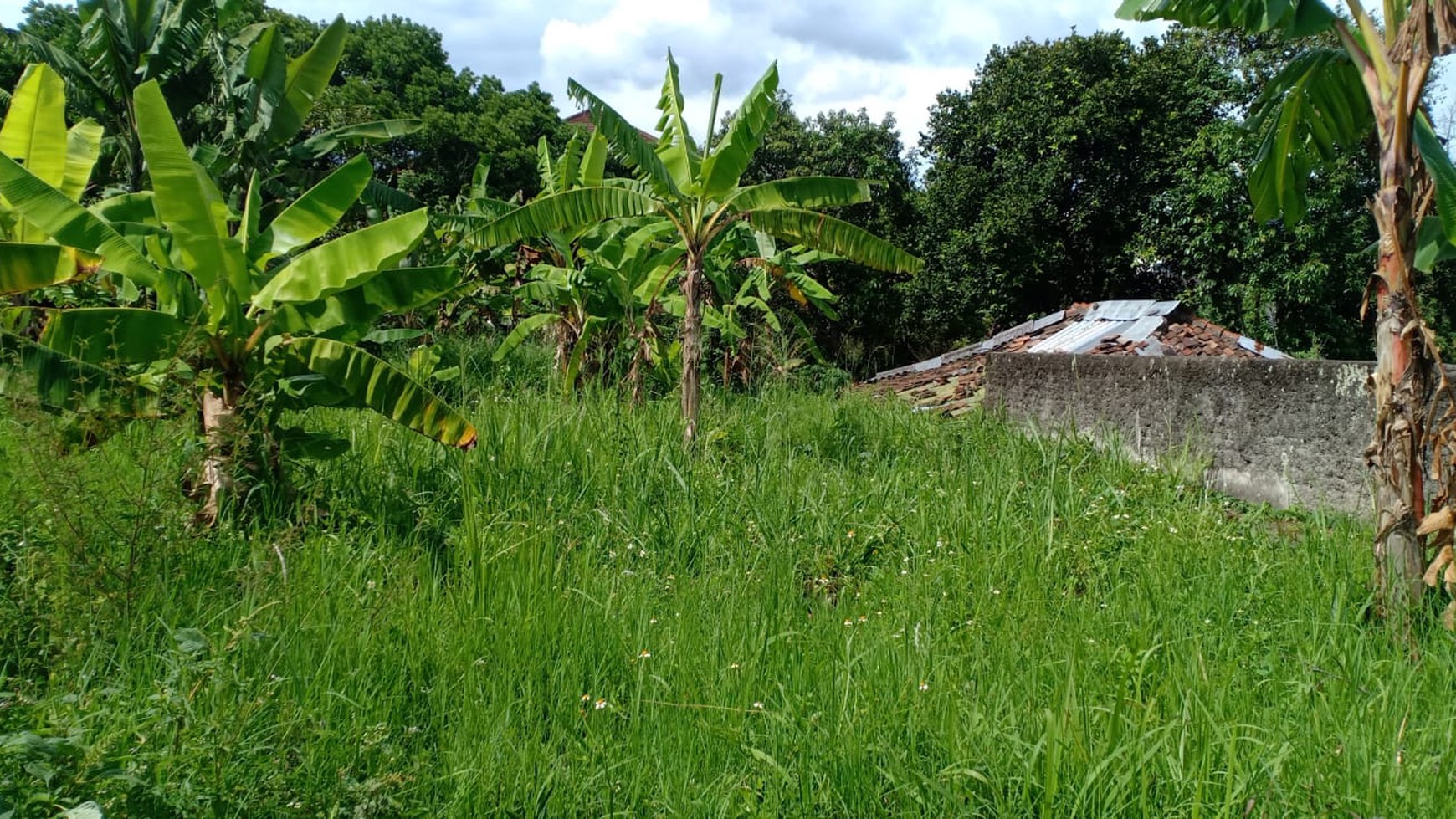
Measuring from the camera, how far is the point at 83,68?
782 centimetres

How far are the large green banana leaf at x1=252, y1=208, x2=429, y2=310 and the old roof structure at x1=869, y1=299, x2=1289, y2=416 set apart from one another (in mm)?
5950

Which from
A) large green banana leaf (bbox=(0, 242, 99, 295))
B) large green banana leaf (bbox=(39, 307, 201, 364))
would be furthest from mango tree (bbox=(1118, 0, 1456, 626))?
large green banana leaf (bbox=(0, 242, 99, 295))

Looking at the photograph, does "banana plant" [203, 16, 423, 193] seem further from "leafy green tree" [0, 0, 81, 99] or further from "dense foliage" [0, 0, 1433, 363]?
"leafy green tree" [0, 0, 81, 99]

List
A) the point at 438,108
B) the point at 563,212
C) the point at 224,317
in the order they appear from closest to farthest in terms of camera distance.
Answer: the point at 224,317, the point at 563,212, the point at 438,108

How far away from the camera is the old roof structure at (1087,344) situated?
34.0 ft

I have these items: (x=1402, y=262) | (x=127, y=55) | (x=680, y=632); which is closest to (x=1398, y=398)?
(x=1402, y=262)

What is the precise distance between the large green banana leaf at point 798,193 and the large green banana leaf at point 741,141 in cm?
14

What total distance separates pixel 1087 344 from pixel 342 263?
9.28 metres

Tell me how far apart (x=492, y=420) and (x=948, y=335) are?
19.0 m

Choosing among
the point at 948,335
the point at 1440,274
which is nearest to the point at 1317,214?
the point at 1440,274

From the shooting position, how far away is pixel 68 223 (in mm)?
3902

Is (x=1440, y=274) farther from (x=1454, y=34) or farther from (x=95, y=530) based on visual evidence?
(x=95, y=530)

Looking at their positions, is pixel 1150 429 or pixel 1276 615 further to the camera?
pixel 1150 429

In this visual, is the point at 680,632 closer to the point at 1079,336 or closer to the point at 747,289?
the point at 747,289
